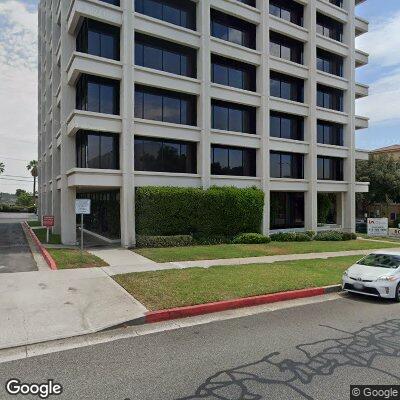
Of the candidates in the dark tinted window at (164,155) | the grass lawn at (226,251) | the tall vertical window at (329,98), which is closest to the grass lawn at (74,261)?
the grass lawn at (226,251)

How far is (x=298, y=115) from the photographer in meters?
30.4

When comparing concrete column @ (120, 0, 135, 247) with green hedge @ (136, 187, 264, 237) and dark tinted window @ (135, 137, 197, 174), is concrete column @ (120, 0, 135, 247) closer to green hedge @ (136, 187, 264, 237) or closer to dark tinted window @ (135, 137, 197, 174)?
green hedge @ (136, 187, 264, 237)

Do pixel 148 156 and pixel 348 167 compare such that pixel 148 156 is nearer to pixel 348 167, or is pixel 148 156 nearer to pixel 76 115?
pixel 76 115

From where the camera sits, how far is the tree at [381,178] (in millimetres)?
54438

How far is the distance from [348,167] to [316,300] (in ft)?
85.3

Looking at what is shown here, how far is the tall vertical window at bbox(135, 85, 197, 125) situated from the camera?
A: 2284 centimetres

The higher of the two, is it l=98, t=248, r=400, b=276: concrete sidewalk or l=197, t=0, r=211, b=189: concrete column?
l=197, t=0, r=211, b=189: concrete column

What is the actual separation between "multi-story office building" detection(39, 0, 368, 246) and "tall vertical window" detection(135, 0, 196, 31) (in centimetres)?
7

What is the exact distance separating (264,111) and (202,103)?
561 centimetres

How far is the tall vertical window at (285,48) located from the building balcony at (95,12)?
1323 cm

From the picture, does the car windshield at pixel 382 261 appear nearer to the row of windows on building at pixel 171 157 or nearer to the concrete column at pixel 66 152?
the row of windows on building at pixel 171 157

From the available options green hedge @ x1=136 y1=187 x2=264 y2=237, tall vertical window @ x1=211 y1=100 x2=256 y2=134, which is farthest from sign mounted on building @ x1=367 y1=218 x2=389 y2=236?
tall vertical window @ x1=211 y1=100 x2=256 y2=134

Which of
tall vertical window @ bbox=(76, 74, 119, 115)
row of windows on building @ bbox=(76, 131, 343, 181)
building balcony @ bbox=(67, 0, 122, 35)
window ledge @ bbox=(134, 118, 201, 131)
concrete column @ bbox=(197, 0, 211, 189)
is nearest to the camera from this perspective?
building balcony @ bbox=(67, 0, 122, 35)

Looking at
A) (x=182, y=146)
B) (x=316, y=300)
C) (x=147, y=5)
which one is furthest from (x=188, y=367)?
(x=147, y=5)
